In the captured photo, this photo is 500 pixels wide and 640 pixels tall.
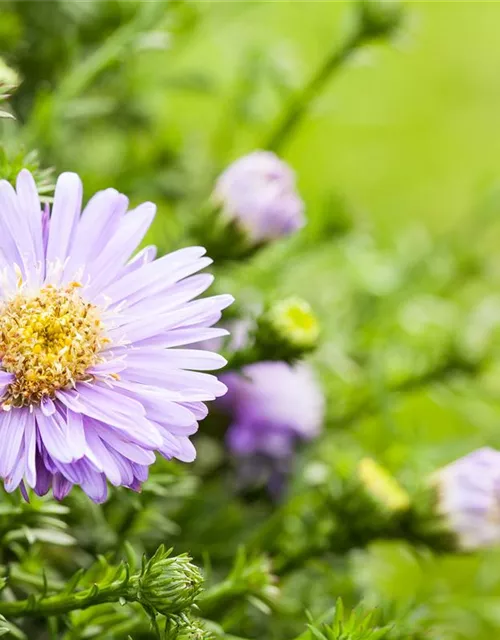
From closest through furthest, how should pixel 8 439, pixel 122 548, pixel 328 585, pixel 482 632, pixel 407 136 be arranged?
pixel 8 439, pixel 122 548, pixel 328 585, pixel 482 632, pixel 407 136

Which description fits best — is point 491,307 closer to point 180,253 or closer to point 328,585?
point 328,585

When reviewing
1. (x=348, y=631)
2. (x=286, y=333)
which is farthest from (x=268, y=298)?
(x=348, y=631)

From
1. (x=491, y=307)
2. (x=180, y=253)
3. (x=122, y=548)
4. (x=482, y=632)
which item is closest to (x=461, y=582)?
(x=482, y=632)

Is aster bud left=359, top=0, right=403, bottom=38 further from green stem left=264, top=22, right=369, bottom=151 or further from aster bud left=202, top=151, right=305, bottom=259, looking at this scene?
aster bud left=202, top=151, right=305, bottom=259

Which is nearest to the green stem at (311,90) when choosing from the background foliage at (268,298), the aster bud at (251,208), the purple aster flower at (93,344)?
the background foliage at (268,298)

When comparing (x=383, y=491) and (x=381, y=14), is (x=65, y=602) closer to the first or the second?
(x=383, y=491)

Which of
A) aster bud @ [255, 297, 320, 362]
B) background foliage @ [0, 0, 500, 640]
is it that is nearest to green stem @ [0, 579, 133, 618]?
background foliage @ [0, 0, 500, 640]
